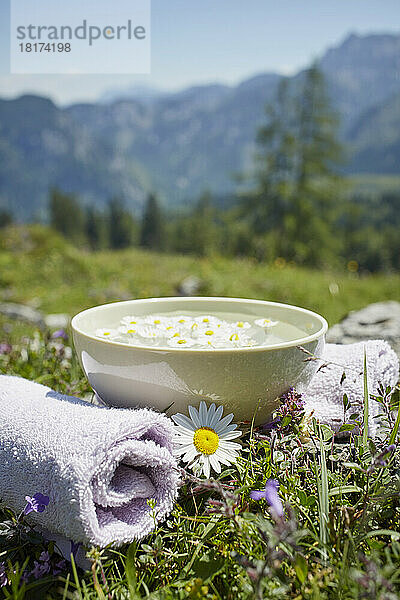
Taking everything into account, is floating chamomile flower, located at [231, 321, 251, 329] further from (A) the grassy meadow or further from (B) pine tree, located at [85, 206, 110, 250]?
(B) pine tree, located at [85, 206, 110, 250]

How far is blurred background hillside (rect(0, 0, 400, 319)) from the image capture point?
991 cm

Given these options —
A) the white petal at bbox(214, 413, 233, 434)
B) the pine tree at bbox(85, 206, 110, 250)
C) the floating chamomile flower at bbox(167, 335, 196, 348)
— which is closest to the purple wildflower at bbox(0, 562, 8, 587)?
the white petal at bbox(214, 413, 233, 434)

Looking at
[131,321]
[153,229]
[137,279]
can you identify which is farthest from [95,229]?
[131,321]

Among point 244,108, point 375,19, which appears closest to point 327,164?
point 375,19

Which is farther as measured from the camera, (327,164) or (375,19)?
(375,19)

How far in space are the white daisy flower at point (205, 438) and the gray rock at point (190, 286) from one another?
19.1 feet

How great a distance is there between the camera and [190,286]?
723 cm

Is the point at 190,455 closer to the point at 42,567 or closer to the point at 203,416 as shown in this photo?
the point at 203,416

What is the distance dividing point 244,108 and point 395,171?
42021 mm

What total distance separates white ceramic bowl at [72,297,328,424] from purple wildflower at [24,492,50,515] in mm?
332

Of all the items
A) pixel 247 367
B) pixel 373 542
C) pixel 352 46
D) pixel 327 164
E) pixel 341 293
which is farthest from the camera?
pixel 352 46

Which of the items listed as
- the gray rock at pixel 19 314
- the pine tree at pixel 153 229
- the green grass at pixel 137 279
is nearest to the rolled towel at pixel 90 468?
the gray rock at pixel 19 314

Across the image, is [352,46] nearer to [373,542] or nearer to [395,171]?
[395,171]

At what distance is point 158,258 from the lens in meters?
9.49
